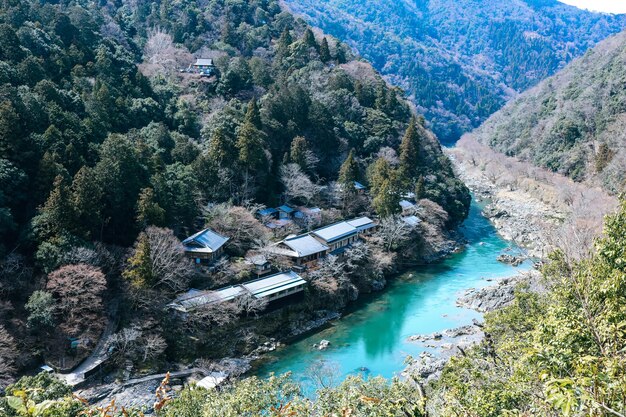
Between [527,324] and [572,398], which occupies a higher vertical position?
[572,398]

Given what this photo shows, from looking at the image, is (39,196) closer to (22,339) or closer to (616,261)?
(22,339)

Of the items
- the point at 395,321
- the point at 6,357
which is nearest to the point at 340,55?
the point at 395,321

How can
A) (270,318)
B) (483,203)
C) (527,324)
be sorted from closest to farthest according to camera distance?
1. (527,324)
2. (270,318)
3. (483,203)

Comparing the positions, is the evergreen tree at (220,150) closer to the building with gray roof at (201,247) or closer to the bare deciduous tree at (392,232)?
the building with gray roof at (201,247)

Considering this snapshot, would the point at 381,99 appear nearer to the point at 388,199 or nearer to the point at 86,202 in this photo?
the point at 388,199

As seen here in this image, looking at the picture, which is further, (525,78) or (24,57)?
(525,78)

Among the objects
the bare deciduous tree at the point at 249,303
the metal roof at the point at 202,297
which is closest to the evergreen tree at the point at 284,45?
the metal roof at the point at 202,297

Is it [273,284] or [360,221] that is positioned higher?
[360,221]

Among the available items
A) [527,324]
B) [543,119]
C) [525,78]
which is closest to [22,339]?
[527,324]
